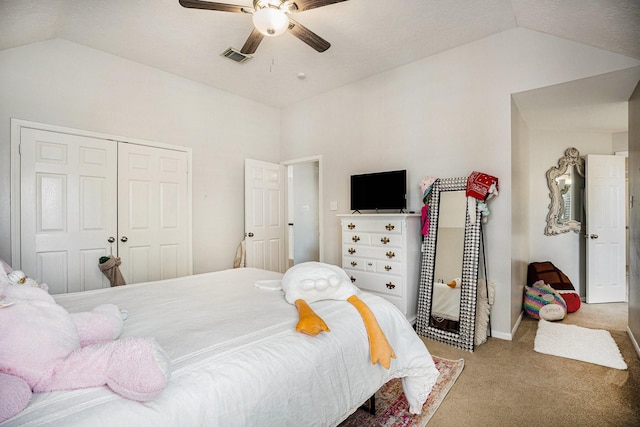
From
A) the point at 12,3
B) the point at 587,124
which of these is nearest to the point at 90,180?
the point at 12,3

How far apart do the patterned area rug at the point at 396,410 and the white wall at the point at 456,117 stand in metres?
1.28

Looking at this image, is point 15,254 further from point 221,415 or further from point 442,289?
point 442,289

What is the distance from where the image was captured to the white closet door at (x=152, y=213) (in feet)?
10.9

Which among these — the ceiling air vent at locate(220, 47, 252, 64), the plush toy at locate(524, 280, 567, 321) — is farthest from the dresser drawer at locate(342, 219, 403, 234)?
the ceiling air vent at locate(220, 47, 252, 64)

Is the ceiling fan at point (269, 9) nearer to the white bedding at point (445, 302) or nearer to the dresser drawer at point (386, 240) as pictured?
the dresser drawer at point (386, 240)

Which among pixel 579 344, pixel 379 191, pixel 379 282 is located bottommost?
pixel 579 344

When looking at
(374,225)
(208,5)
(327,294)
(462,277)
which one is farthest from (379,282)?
(208,5)

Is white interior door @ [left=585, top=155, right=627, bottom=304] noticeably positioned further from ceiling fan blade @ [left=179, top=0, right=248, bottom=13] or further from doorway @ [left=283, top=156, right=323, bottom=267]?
ceiling fan blade @ [left=179, top=0, right=248, bottom=13]

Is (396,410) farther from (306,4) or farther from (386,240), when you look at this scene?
(306,4)

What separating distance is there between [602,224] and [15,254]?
651 cm

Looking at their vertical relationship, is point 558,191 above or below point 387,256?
above

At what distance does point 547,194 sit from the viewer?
14.4ft

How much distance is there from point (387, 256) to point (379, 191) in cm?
77

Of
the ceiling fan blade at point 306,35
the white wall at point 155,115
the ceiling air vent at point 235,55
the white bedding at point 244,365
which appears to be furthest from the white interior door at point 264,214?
the white bedding at point 244,365
